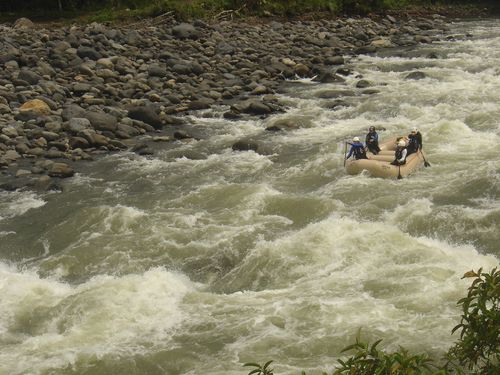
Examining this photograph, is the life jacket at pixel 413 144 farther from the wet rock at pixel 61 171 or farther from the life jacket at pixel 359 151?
the wet rock at pixel 61 171

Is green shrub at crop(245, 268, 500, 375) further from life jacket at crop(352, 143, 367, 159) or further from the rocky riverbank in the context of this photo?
the rocky riverbank

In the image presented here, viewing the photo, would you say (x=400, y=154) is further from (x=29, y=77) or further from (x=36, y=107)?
(x=29, y=77)

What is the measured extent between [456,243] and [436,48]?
19.3 metres

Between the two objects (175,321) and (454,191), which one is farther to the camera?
(454,191)

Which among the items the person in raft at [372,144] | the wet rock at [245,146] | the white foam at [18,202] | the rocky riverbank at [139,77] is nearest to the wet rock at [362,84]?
the rocky riverbank at [139,77]

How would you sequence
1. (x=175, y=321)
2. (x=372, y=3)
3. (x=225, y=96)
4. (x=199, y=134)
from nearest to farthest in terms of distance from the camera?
(x=175, y=321) < (x=199, y=134) < (x=225, y=96) < (x=372, y=3)

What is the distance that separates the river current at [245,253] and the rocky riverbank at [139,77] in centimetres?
116

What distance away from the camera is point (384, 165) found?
1473 centimetres

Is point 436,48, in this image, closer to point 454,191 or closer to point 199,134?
point 199,134

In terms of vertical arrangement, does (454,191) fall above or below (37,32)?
below

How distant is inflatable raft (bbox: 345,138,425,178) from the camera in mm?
14609

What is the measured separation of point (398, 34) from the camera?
33.4 m

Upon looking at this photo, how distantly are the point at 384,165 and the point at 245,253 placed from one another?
442 cm

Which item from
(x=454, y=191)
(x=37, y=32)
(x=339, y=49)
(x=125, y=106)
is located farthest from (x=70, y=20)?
A: (x=454, y=191)
